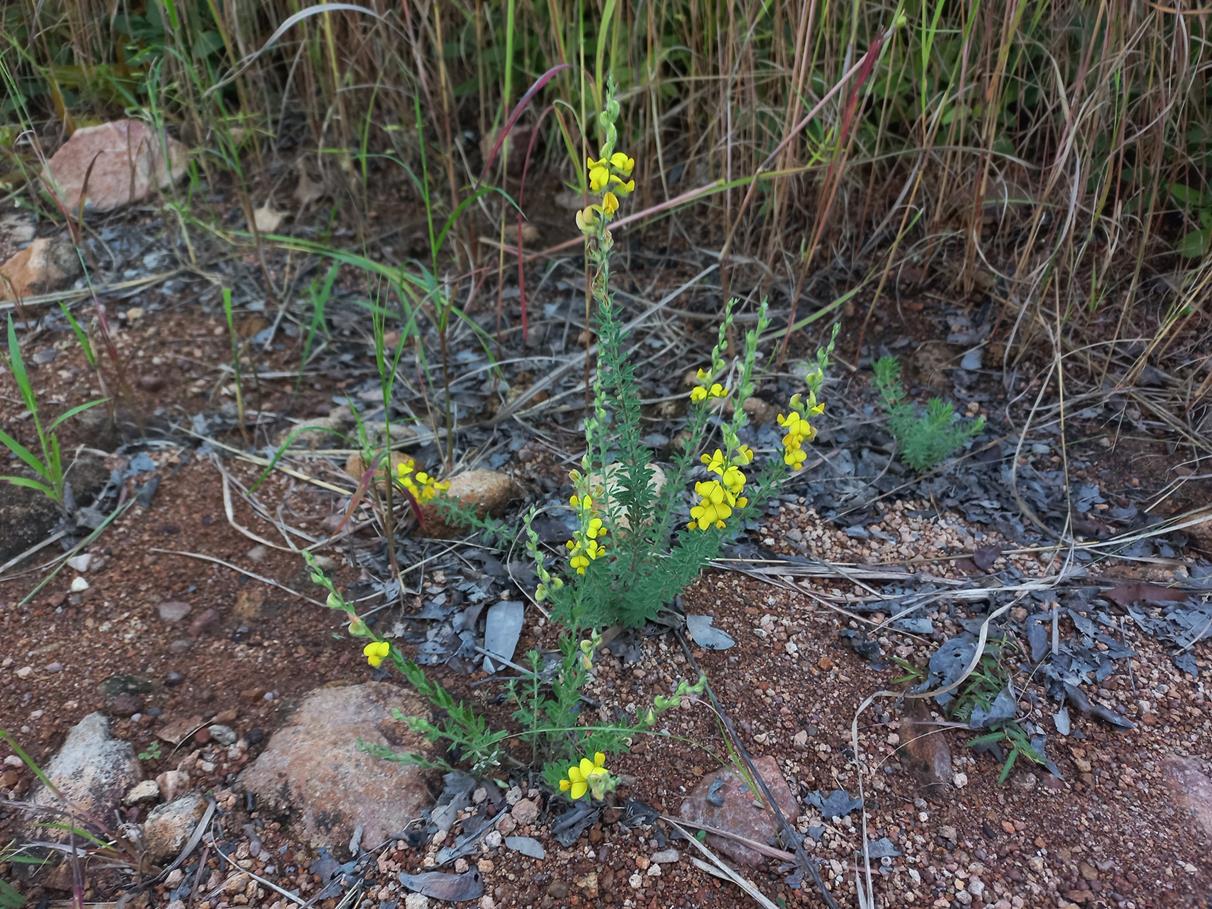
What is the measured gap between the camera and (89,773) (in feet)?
5.26

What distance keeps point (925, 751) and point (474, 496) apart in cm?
114

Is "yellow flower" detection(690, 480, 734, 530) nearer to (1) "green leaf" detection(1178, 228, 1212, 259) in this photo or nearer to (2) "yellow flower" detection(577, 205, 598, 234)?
(2) "yellow flower" detection(577, 205, 598, 234)

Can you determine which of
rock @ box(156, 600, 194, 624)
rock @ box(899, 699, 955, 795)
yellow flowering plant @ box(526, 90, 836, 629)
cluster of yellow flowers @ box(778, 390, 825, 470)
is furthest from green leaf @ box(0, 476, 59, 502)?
rock @ box(899, 699, 955, 795)

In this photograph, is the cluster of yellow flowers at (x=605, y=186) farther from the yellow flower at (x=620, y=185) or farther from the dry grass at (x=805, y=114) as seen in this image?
the dry grass at (x=805, y=114)

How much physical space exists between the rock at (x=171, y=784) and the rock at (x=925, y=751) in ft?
4.49

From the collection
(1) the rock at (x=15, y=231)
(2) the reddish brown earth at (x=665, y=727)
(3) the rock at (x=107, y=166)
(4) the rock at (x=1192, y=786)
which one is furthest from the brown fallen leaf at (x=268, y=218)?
(4) the rock at (x=1192, y=786)

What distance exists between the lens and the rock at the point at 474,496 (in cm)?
208

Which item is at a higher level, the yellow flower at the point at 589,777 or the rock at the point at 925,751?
the yellow flower at the point at 589,777

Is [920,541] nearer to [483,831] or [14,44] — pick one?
[483,831]

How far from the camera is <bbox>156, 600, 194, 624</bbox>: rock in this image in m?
1.90

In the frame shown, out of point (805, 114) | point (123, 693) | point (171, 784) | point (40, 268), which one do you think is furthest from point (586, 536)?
point (40, 268)

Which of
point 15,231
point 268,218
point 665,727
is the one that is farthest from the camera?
point 268,218

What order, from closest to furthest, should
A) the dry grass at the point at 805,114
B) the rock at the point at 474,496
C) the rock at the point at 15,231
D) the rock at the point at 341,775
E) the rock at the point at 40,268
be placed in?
the rock at the point at 341,775 < the rock at the point at 474,496 < the dry grass at the point at 805,114 < the rock at the point at 40,268 < the rock at the point at 15,231

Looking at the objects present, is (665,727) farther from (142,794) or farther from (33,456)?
(33,456)
